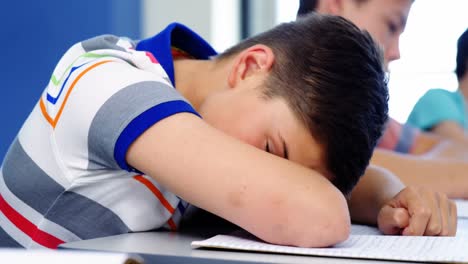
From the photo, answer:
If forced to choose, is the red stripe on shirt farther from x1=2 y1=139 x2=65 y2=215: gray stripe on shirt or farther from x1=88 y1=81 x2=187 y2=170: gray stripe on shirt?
x1=88 y1=81 x2=187 y2=170: gray stripe on shirt

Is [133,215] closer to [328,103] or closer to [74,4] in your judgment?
[328,103]

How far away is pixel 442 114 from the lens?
6.34ft

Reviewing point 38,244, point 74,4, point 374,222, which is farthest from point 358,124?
point 74,4

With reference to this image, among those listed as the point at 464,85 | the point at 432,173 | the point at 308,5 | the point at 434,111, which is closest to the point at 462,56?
the point at 464,85

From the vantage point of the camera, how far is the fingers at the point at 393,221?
0.70 meters

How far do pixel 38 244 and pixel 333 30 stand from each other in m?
0.37

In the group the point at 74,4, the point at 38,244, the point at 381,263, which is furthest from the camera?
the point at 74,4

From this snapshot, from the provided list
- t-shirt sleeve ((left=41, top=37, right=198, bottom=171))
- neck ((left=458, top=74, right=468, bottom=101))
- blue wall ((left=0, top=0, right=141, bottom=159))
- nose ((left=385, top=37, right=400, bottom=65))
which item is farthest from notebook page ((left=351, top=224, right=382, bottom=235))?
neck ((left=458, top=74, right=468, bottom=101))

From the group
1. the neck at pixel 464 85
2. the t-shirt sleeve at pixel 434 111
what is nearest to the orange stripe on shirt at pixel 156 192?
the t-shirt sleeve at pixel 434 111

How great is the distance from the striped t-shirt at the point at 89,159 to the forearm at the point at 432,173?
47cm

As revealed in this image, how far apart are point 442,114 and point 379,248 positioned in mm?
1475

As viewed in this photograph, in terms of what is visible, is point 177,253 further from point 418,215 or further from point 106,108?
point 418,215

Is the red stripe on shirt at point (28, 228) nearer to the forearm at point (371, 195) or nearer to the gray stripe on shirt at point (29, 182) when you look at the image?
the gray stripe on shirt at point (29, 182)

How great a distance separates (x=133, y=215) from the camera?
0.66 m
